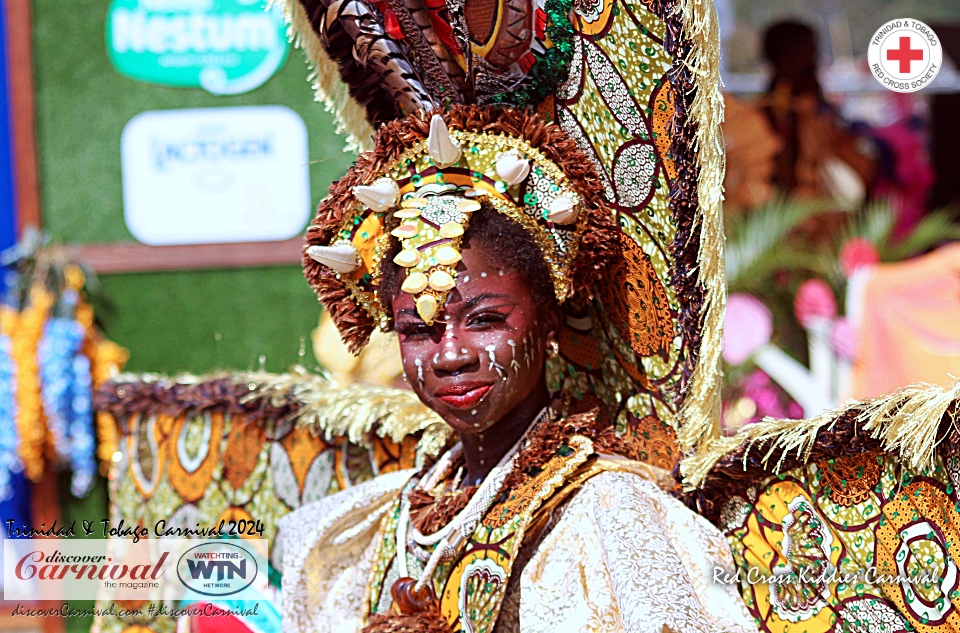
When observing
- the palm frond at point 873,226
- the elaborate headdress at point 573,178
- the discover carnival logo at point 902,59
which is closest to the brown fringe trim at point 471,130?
the elaborate headdress at point 573,178

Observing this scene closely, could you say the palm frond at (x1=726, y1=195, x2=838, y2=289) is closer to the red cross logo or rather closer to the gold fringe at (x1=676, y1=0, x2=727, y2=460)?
the red cross logo

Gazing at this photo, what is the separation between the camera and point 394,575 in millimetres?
2029

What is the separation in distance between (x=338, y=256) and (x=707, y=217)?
0.60m

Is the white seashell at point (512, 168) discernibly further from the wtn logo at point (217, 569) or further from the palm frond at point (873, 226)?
the palm frond at point (873, 226)

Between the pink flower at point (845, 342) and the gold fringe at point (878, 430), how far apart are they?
2.99 metres

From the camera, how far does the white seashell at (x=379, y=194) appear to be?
6.02 ft

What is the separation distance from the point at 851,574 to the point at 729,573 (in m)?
0.18

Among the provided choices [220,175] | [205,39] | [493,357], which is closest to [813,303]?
[220,175]

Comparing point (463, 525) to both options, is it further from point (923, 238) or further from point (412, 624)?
point (923, 238)

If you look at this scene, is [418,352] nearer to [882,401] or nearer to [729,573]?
[729,573]

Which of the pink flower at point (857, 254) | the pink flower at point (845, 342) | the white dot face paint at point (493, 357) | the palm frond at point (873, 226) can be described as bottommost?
the pink flower at point (845, 342)

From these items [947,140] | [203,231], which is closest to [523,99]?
[203,231]

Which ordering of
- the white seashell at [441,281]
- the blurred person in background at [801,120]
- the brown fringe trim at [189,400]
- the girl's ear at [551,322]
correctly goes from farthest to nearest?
the blurred person in background at [801,120] < the brown fringe trim at [189,400] < the girl's ear at [551,322] < the white seashell at [441,281]

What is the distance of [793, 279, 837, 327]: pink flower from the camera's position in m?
4.68
